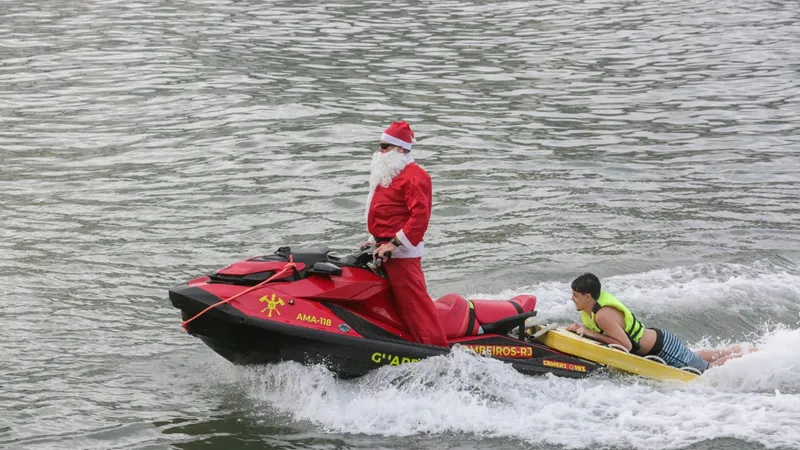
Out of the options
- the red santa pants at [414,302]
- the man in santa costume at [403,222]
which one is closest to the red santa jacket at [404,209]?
the man in santa costume at [403,222]

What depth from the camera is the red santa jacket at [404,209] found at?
28.5ft

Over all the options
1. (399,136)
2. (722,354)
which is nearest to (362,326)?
(399,136)

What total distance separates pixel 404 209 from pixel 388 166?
39 centimetres

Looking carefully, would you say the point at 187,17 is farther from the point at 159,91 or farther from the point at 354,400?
the point at 354,400

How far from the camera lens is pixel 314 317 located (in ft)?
28.3

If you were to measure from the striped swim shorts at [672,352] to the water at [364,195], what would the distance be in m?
0.31

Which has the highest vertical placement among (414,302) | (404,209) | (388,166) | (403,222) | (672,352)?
(388,166)

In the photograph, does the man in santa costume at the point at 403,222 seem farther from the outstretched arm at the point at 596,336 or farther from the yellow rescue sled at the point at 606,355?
the outstretched arm at the point at 596,336

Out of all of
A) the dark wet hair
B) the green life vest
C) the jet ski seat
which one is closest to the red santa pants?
the jet ski seat

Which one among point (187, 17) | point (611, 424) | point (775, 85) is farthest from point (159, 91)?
point (611, 424)

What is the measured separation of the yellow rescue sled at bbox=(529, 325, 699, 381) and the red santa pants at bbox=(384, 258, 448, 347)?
114 cm

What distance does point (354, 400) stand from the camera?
8.78 metres

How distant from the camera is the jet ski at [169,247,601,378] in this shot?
27.8 feet

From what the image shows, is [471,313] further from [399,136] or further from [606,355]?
[399,136]
